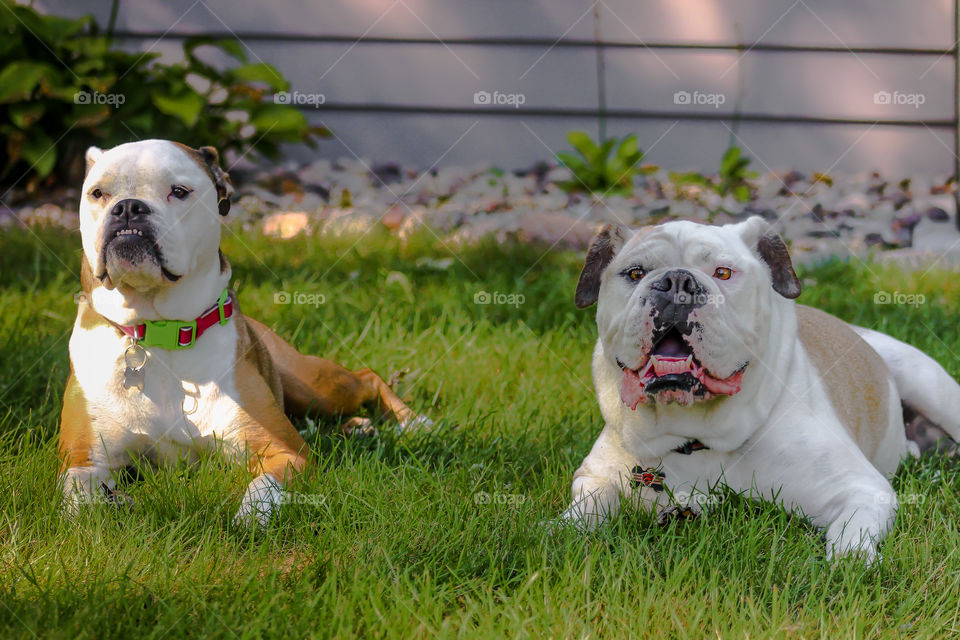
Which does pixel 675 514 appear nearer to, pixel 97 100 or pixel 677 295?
pixel 677 295

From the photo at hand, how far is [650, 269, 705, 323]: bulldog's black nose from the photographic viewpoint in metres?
2.56

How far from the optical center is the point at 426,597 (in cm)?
222

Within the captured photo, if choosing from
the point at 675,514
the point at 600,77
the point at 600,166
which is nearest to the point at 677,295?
the point at 675,514

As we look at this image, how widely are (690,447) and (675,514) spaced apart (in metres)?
0.20

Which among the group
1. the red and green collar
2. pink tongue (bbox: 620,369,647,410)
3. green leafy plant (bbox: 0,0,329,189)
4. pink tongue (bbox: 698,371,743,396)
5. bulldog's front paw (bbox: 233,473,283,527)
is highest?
green leafy plant (bbox: 0,0,329,189)

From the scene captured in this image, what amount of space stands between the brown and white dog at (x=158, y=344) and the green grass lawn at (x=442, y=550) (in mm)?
114

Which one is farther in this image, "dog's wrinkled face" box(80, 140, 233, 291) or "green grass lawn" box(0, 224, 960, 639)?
"dog's wrinkled face" box(80, 140, 233, 291)

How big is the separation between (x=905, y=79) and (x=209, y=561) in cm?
693

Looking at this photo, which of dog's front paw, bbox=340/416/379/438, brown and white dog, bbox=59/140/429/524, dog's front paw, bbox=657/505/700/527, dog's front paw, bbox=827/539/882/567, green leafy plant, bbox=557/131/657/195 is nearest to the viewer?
dog's front paw, bbox=827/539/882/567

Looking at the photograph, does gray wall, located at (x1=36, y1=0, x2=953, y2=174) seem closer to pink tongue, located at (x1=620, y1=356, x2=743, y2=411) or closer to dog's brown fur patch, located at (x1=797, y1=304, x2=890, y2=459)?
dog's brown fur patch, located at (x1=797, y1=304, x2=890, y2=459)

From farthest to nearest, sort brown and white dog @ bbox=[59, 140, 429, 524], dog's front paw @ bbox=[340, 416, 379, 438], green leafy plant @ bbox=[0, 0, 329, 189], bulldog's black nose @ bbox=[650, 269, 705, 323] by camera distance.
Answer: green leafy plant @ bbox=[0, 0, 329, 189] → dog's front paw @ bbox=[340, 416, 379, 438] → brown and white dog @ bbox=[59, 140, 429, 524] → bulldog's black nose @ bbox=[650, 269, 705, 323]

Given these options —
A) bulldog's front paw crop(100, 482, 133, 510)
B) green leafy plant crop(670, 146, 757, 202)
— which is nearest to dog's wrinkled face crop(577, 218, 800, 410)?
bulldog's front paw crop(100, 482, 133, 510)

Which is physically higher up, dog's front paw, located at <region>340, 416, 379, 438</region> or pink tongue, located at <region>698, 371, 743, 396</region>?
pink tongue, located at <region>698, 371, 743, 396</region>

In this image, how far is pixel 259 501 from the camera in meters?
2.69
